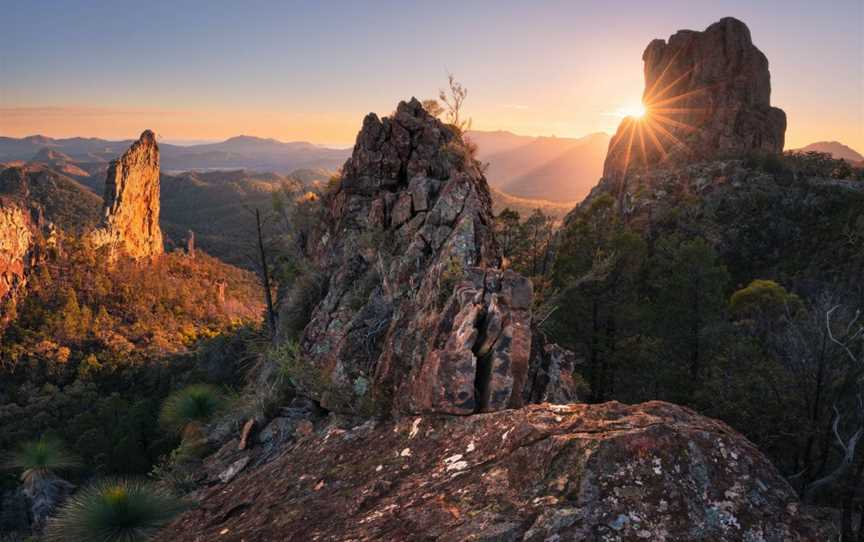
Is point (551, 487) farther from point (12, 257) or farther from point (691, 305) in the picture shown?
point (12, 257)

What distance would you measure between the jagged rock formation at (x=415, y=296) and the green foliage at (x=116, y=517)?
3.46 m

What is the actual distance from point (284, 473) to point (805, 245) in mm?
59039

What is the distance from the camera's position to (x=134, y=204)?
14312 centimetres

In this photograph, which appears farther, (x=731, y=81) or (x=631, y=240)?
(x=731, y=81)

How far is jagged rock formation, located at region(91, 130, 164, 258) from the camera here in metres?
132

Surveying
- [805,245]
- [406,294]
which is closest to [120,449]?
[406,294]

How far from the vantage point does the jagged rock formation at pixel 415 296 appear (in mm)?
7527

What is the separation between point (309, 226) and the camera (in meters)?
25.0

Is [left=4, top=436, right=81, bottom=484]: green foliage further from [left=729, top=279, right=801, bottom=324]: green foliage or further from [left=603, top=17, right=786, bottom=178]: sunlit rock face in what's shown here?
[left=603, top=17, right=786, bottom=178]: sunlit rock face

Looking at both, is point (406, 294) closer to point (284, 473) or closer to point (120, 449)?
point (284, 473)

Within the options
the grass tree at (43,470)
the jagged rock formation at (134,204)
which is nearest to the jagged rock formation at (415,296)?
the grass tree at (43,470)

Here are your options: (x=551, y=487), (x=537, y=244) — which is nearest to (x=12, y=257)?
(x=537, y=244)

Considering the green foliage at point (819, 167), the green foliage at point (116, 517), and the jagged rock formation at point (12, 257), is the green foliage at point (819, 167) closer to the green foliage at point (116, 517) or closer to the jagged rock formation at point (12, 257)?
the green foliage at point (116, 517)

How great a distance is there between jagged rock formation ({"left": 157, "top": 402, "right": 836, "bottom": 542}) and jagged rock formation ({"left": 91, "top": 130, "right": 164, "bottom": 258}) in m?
144
